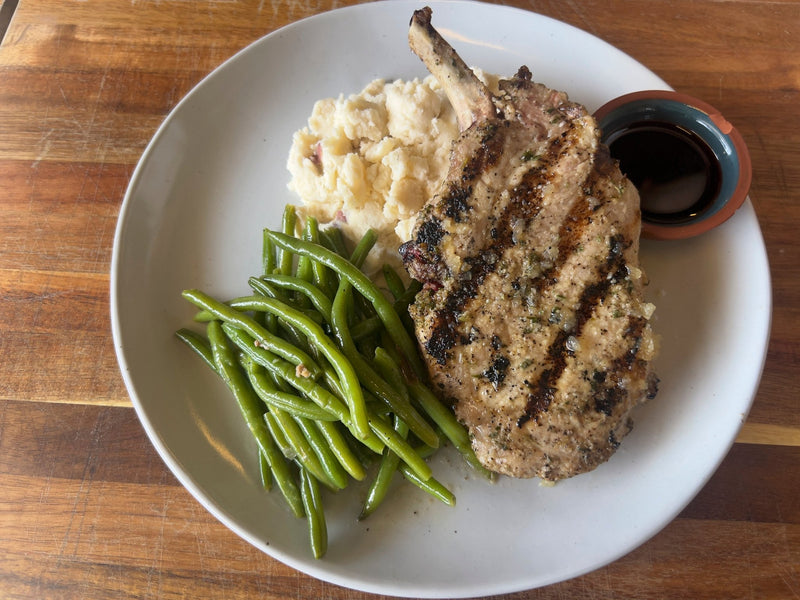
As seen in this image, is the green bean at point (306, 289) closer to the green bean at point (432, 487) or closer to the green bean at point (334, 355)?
the green bean at point (334, 355)

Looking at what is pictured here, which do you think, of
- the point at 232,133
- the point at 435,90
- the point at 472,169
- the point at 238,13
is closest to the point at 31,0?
the point at 238,13

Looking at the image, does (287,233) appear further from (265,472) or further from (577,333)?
(577,333)

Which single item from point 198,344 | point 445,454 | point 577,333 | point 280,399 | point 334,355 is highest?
point 577,333

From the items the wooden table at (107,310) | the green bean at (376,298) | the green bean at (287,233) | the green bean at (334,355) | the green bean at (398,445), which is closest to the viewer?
the green bean at (334,355)

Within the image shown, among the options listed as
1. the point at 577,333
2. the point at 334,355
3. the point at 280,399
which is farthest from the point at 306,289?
the point at 577,333

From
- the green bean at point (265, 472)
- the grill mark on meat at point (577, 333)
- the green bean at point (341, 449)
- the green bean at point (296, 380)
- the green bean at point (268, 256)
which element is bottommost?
the green bean at point (265, 472)

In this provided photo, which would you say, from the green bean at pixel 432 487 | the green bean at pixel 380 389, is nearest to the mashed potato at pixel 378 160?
the green bean at pixel 380 389

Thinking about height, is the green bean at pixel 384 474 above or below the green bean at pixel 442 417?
below

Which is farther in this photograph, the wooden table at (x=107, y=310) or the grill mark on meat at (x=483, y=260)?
the wooden table at (x=107, y=310)
